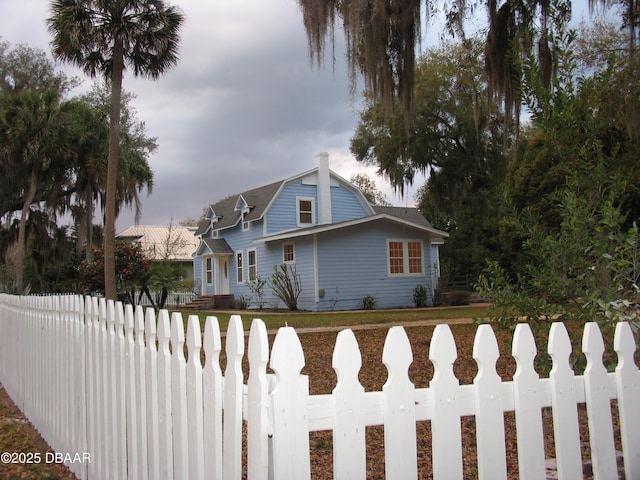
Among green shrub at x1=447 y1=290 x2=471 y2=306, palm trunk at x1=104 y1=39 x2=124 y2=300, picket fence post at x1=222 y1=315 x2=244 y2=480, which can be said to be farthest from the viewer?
green shrub at x1=447 y1=290 x2=471 y2=306

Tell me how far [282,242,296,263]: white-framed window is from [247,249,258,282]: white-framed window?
6.97 ft

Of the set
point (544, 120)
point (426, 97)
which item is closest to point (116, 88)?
point (544, 120)

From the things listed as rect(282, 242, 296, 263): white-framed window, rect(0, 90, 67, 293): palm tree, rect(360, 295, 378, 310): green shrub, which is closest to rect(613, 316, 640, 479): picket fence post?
rect(360, 295, 378, 310): green shrub

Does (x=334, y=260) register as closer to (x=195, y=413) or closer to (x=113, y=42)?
(x=113, y=42)

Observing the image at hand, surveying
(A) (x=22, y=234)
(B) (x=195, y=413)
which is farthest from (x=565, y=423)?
(A) (x=22, y=234)

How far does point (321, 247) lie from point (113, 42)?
9.92 m

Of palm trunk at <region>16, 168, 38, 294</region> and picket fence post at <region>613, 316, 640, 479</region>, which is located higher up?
palm trunk at <region>16, 168, 38, 294</region>

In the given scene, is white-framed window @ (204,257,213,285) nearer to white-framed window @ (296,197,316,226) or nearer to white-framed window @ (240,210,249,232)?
white-framed window @ (240,210,249,232)

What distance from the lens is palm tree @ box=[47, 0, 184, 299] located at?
41.5ft

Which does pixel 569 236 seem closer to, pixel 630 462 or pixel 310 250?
pixel 630 462

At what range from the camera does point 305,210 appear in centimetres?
2405

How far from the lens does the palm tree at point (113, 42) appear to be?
12641mm

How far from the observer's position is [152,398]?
2576 millimetres

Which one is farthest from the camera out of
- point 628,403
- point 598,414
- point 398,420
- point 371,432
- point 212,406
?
point 371,432
